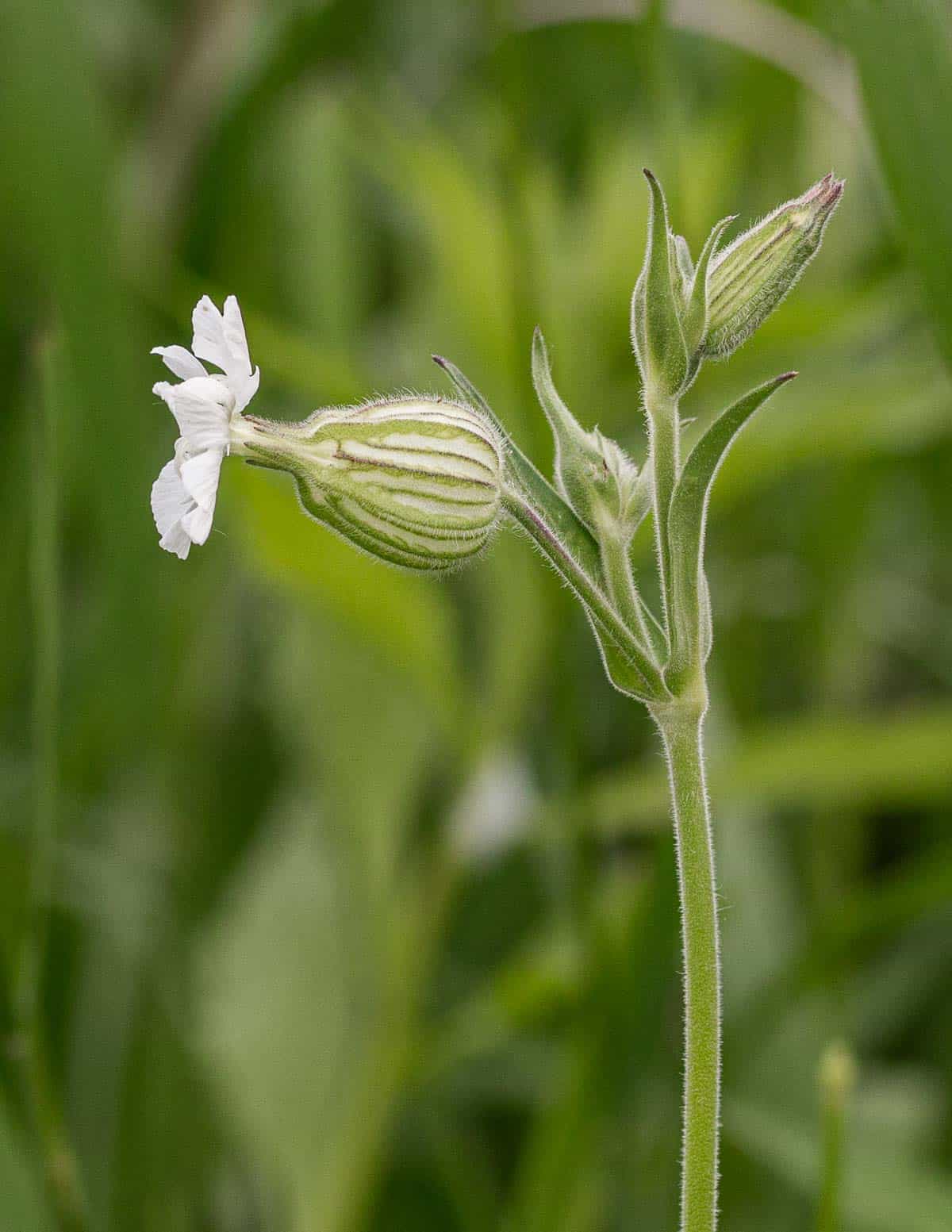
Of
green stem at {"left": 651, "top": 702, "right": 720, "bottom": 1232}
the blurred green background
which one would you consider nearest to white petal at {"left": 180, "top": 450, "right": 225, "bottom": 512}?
green stem at {"left": 651, "top": 702, "right": 720, "bottom": 1232}

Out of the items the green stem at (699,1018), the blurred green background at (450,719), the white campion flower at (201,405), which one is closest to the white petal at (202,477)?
the white campion flower at (201,405)

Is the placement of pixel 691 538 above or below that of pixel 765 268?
below

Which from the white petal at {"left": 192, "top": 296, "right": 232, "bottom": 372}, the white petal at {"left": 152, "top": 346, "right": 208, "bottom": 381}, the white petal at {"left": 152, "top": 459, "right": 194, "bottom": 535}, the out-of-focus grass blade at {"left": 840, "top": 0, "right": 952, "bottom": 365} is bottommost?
the white petal at {"left": 152, "top": 459, "right": 194, "bottom": 535}

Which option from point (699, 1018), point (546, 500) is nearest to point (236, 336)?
point (546, 500)

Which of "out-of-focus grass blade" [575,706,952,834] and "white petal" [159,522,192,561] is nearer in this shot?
"white petal" [159,522,192,561]

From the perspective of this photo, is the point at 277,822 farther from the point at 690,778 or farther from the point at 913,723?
the point at 690,778

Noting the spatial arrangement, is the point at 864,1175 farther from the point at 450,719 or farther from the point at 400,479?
the point at 400,479

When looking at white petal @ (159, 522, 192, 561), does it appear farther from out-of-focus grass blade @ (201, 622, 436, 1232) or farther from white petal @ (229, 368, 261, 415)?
out-of-focus grass blade @ (201, 622, 436, 1232)
